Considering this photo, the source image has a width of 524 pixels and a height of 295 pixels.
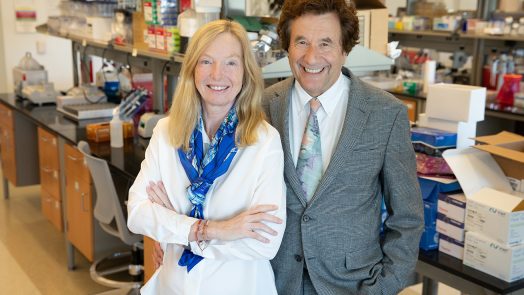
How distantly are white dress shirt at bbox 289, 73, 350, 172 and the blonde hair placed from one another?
118mm

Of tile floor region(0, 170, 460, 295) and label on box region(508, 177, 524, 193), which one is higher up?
label on box region(508, 177, 524, 193)

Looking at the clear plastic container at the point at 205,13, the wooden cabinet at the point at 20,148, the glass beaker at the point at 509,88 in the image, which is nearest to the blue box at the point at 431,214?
the clear plastic container at the point at 205,13

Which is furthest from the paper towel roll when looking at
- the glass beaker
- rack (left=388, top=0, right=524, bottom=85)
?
the glass beaker

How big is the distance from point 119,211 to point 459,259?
1.75m

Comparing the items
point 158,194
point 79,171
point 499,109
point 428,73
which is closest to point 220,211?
point 158,194

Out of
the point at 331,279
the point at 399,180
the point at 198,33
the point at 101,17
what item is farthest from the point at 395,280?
the point at 101,17

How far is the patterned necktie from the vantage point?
5.49 ft

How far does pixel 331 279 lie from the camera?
5.46 ft

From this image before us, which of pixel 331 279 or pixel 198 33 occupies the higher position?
pixel 198 33

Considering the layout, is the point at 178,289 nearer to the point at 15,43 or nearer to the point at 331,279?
the point at 331,279

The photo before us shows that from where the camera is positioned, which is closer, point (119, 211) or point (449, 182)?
point (449, 182)

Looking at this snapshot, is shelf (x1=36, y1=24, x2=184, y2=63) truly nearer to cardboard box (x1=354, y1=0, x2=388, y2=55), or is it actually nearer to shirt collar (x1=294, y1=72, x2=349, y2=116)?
cardboard box (x1=354, y1=0, x2=388, y2=55)

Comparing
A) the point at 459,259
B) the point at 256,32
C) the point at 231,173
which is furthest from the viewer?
the point at 256,32

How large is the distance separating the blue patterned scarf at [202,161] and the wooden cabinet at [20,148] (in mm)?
3607
